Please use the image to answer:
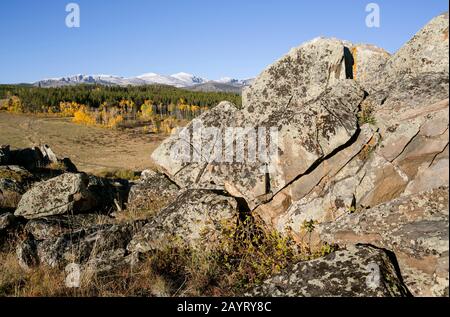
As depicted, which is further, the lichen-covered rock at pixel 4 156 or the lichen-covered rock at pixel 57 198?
the lichen-covered rock at pixel 4 156

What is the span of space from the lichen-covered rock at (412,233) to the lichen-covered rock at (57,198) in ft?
26.9

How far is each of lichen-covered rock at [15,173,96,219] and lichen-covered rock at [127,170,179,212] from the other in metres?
1.56

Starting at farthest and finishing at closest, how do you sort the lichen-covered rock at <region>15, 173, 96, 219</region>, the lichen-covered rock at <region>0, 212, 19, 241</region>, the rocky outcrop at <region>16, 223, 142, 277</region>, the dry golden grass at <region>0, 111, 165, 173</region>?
the dry golden grass at <region>0, 111, 165, 173</region>
the lichen-covered rock at <region>15, 173, 96, 219</region>
the lichen-covered rock at <region>0, 212, 19, 241</region>
the rocky outcrop at <region>16, 223, 142, 277</region>

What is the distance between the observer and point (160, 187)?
11742 mm

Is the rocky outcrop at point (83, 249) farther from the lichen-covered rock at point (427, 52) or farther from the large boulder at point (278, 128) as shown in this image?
the lichen-covered rock at point (427, 52)

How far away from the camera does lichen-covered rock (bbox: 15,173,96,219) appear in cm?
1162

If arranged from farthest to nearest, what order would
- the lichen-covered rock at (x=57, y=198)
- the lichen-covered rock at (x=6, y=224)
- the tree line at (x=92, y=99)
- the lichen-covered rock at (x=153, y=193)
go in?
1. the tree line at (x=92, y=99)
2. the lichen-covered rock at (x=57, y=198)
3. the lichen-covered rock at (x=153, y=193)
4. the lichen-covered rock at (x=6, y=224)

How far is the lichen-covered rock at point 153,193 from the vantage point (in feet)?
37.6

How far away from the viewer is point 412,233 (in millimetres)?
5684

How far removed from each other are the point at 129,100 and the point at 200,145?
18125 centimetres

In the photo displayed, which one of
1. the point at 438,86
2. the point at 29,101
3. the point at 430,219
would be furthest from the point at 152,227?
the point at 29,101

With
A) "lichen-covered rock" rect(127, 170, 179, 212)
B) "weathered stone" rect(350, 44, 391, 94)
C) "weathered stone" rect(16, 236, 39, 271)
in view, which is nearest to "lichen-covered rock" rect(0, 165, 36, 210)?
"lichen-covered rock" rect(127, 170, 179, 212)

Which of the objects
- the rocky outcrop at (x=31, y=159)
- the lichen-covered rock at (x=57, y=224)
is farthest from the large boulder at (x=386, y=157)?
the rocky outcrop at (x=31, y=159)

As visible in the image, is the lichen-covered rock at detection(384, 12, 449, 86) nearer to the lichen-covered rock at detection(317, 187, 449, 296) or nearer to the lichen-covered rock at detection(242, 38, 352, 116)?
the lichen-covered rock at detection(242, 38, 352, 116)
